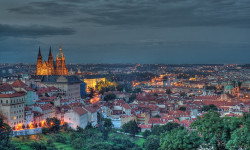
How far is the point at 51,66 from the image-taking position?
7688cm

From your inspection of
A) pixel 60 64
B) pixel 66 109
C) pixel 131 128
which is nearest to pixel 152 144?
pixel 131 128

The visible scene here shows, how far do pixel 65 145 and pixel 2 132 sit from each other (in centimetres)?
595

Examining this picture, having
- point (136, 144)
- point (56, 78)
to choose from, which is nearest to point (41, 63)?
point (56, 78)

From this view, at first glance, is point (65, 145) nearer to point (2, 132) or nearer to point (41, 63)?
point (2, 132)

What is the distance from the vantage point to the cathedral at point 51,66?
247 ft

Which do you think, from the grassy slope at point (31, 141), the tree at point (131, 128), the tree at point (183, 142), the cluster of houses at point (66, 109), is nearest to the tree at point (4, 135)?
the grassy slope at point (31, 141)

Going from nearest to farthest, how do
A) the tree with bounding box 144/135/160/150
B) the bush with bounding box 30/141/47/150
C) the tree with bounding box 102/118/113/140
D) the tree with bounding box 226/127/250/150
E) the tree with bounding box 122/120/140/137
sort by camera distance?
1. the tree with bounding box 226/127/250/150
2. the bush with bounding box 30/141/47/150
3. the tree with bounding box 144/135/160/150
4. the tree with bounding box 102/118/113/140
5. the tree with bounding box 122/120/140/137

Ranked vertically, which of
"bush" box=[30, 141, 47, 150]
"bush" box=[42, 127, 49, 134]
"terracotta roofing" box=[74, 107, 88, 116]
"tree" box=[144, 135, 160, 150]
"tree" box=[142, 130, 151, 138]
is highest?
"terracotta roofing" box=[74, 107, 88, 116]

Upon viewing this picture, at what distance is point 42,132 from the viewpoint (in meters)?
33.6

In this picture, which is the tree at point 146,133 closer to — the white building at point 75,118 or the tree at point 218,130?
the white building at point 75,118

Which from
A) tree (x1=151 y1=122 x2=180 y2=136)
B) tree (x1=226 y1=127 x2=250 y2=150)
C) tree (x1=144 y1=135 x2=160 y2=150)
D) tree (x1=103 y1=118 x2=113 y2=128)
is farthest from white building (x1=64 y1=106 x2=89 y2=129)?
tree (x1=226 y1=127 x2=250 y2=150)

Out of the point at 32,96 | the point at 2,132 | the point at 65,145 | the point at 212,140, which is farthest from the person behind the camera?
the point at 32,96

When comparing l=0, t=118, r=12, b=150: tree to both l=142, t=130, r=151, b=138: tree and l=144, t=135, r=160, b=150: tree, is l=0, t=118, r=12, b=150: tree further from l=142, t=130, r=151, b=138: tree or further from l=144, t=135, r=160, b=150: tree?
l=142, t=130, r=151, b=138: tree

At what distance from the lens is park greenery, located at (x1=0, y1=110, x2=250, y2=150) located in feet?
58.5
